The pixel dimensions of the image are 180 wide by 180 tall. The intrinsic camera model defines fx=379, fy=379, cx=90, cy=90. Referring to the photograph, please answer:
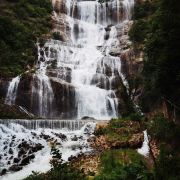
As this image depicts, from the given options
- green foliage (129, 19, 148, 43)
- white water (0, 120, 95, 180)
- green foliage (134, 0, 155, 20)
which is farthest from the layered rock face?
white water (0, 120, 95, 180)

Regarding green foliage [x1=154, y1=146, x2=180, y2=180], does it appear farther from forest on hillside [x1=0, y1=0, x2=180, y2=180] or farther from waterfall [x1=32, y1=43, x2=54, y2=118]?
waterfall [x1=32, y1=43, x2=54, y2=118]

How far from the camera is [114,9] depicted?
123ft

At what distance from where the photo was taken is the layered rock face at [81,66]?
81.0ft

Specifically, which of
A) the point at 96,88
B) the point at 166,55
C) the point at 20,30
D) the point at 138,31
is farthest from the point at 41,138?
the point at 138,31

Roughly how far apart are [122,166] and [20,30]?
20.8m

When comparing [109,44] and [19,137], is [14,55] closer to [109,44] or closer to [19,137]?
[109,44]

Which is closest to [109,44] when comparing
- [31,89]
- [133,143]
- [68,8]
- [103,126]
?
[68,8]

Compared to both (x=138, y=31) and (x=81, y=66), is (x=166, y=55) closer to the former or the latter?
(x=81, y=66)

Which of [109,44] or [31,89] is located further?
[109,44]

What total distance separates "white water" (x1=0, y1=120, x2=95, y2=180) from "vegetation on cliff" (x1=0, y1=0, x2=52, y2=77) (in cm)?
755

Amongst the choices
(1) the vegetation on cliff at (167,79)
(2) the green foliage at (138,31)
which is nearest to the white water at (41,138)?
(1) the vegetation on cliff at (167,79)

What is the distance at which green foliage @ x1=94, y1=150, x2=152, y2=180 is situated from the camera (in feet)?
40.3

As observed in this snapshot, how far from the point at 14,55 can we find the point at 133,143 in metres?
15.3

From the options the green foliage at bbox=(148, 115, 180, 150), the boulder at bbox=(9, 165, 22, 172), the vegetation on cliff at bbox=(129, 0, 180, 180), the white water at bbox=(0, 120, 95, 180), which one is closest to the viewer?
the vegetation on cliff at bbox=(129, 0, 180, 180)
